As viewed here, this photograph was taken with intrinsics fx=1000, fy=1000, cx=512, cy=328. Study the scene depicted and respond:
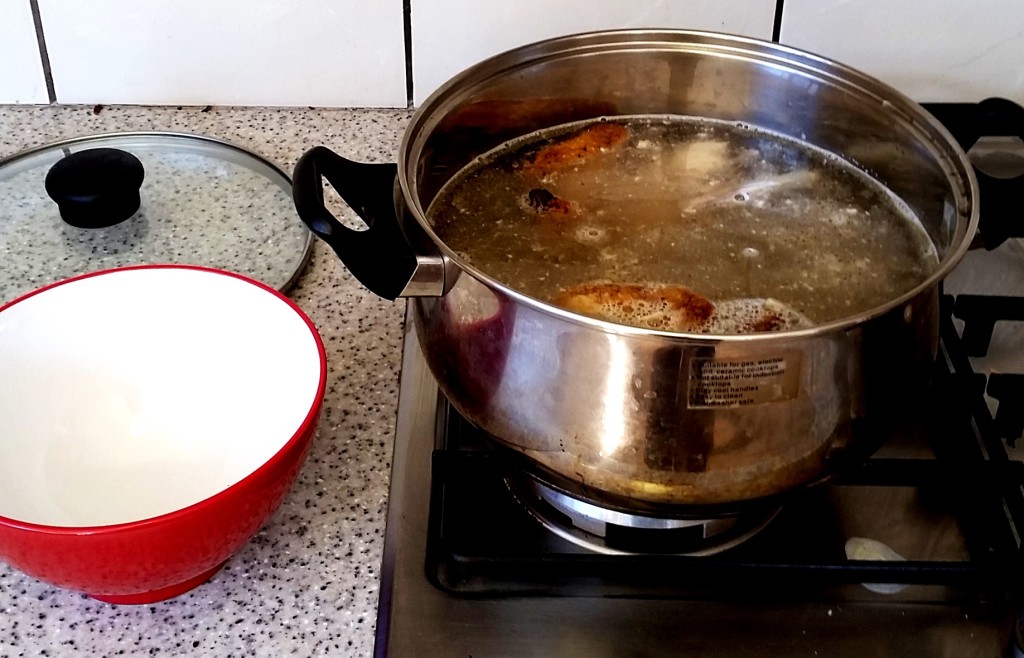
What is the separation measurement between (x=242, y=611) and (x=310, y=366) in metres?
0.16

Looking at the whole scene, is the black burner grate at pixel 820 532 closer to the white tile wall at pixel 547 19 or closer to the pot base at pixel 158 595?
the pot base at pixel 158 595

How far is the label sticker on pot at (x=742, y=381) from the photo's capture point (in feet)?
1.60

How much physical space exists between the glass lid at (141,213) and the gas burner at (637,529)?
12.2 inches

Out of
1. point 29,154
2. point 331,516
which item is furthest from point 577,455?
point 29,154

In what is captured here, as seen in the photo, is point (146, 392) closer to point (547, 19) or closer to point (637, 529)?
point (637, 529)

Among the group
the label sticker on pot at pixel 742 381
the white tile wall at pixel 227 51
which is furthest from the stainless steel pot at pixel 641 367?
the white tile wall at pixel 227 51

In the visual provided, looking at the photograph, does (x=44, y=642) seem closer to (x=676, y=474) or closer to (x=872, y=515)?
(x=676, y=474)

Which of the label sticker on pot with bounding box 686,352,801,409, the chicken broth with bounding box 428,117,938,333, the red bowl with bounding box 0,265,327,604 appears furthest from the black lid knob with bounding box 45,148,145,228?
the label sticker on pot with bounding box 686,352,801,409

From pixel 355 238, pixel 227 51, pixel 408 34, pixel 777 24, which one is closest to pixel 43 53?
pixel 227 51

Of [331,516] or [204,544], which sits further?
[331,516]

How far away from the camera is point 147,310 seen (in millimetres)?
729

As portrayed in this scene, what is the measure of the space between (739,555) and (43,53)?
0.82 m

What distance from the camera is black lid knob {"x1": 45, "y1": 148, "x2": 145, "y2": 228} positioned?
0.81 metres

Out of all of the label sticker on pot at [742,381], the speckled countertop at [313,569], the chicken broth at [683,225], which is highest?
the label sticker on pot at [742,381]
